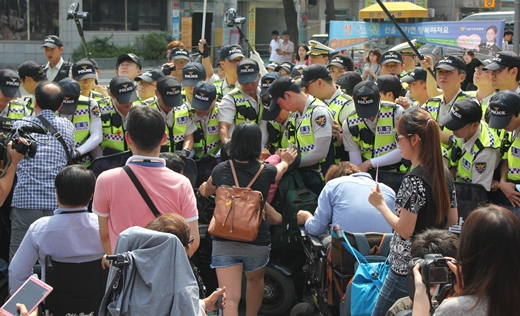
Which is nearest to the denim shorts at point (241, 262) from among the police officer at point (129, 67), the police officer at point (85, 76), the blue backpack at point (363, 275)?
the blue backpack at point (363, 275)

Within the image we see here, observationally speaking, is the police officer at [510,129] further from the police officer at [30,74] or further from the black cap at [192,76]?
the police officer at [30,74]

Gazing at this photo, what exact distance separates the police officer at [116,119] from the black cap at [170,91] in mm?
339

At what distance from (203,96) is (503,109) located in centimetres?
264

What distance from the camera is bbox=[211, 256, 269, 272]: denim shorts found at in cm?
481

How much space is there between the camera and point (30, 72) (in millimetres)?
6996

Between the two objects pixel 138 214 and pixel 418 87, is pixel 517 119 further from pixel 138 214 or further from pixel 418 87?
pixel 138 214

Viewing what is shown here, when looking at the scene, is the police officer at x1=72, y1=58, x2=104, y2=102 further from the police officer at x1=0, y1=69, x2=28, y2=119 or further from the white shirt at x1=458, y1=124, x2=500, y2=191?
the white shirt at x1=458, y1=124, x2=500, y2=191

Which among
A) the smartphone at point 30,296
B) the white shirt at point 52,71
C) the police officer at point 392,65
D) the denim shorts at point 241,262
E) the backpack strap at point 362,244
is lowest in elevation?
the denim shorts at point 241,262

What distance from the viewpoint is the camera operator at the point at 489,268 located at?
2.50m

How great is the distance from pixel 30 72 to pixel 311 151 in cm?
325

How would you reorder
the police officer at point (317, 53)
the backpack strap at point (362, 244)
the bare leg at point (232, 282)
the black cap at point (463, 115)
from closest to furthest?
the backpack strap at point (362, 244), the bare leg at point (232, 282), the black cap at point (463, 115), the police officer at point (317, 53)

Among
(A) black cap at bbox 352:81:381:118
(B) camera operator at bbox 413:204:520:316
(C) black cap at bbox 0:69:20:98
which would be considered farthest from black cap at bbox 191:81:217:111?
(B) camera operator at bbox 413:204:520:316

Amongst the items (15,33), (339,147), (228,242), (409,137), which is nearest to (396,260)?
(409,137)

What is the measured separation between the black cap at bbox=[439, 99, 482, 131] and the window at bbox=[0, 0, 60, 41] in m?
23.2
